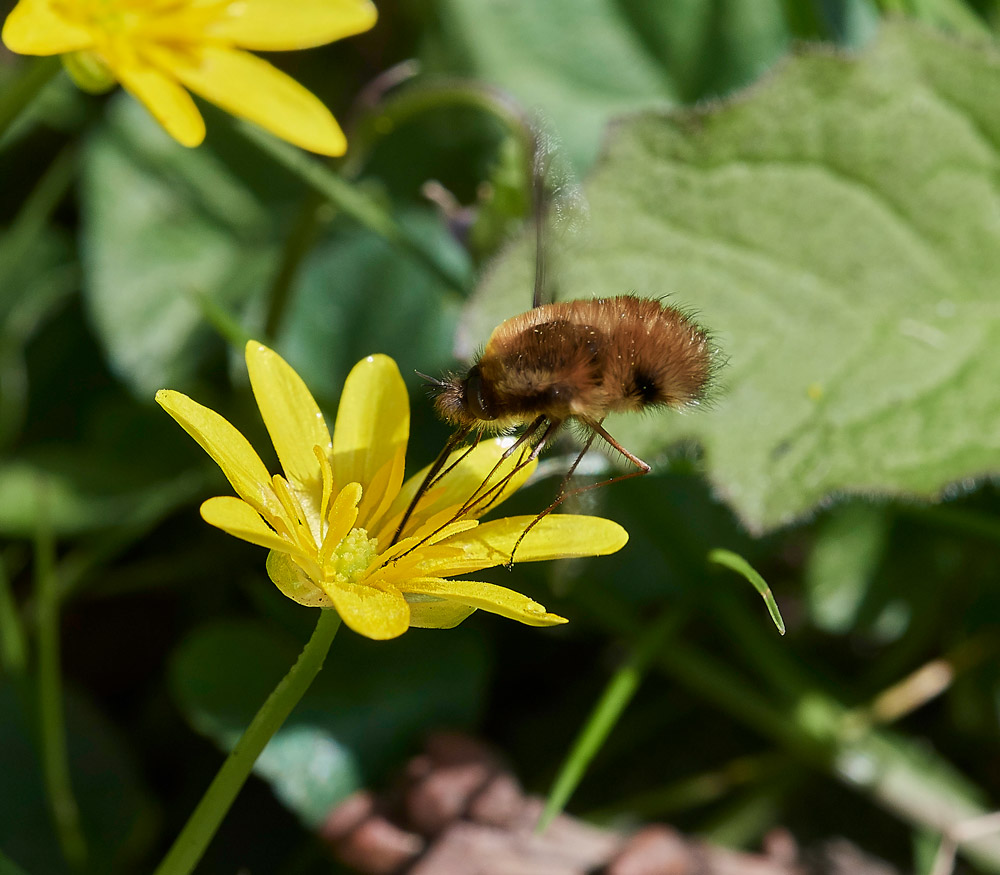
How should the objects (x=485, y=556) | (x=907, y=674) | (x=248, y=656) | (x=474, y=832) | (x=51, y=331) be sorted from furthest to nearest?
1. (x=51, y=331)
2. (x=907, y=674)
3. (x=248, y=656)
4. (x=474, y=832)
5. (x=485, y=556)

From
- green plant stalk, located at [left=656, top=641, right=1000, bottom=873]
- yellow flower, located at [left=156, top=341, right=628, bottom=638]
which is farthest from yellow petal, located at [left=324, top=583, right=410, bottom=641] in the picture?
green plant stalk, located at [left=656, top=641, right=1000, bottom=873]

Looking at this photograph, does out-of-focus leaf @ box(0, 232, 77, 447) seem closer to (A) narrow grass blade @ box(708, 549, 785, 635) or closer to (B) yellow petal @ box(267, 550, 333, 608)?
(B) yellow petal @ box(267, 550, 333, 608)

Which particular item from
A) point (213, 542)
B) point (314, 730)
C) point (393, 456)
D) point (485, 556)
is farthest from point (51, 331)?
point (485, 556)

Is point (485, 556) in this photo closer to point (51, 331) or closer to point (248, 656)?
point (248, 656)

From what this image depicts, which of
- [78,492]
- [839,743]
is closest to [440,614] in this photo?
[839,743]

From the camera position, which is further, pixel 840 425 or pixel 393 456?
pixel 840 425
